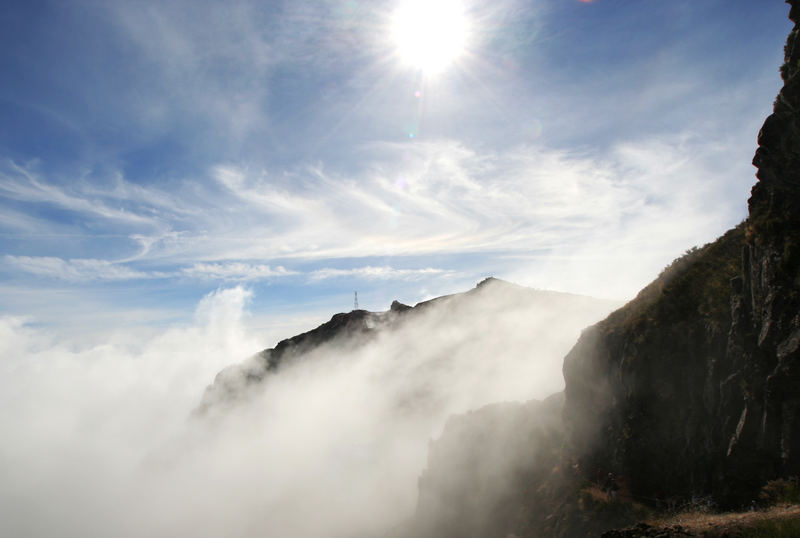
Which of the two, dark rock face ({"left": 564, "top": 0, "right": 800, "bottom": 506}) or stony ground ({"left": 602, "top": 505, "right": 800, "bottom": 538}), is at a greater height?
dark rock face ({"left": 564, "top": 0, "right": 800, "bottom": 506})

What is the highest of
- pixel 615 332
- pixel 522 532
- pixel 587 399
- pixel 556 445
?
pixel 615 332

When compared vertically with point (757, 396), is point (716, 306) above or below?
above

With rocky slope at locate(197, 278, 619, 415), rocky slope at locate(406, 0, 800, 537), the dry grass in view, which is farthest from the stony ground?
rocky slope at locate(197, 278, 619, 415)

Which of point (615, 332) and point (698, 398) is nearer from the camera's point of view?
point (698, 398)

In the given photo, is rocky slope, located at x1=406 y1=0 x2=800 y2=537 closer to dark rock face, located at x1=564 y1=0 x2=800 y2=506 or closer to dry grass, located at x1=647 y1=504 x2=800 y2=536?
dark rock face, located at x1=564 y1=0 x2=800 y2=506

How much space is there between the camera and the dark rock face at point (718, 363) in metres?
20.0

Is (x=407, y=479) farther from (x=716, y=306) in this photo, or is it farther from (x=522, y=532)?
(x=716, y=306)

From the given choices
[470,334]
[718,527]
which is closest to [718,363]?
[718,527]

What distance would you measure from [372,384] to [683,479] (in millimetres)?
135322

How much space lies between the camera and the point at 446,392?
372ft

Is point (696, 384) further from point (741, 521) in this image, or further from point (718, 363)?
point (741, 521)

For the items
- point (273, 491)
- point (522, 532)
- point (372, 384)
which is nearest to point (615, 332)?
point (522, 532)

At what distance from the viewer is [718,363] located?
24.5 m

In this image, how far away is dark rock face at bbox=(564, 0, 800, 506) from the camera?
20.0 metres
